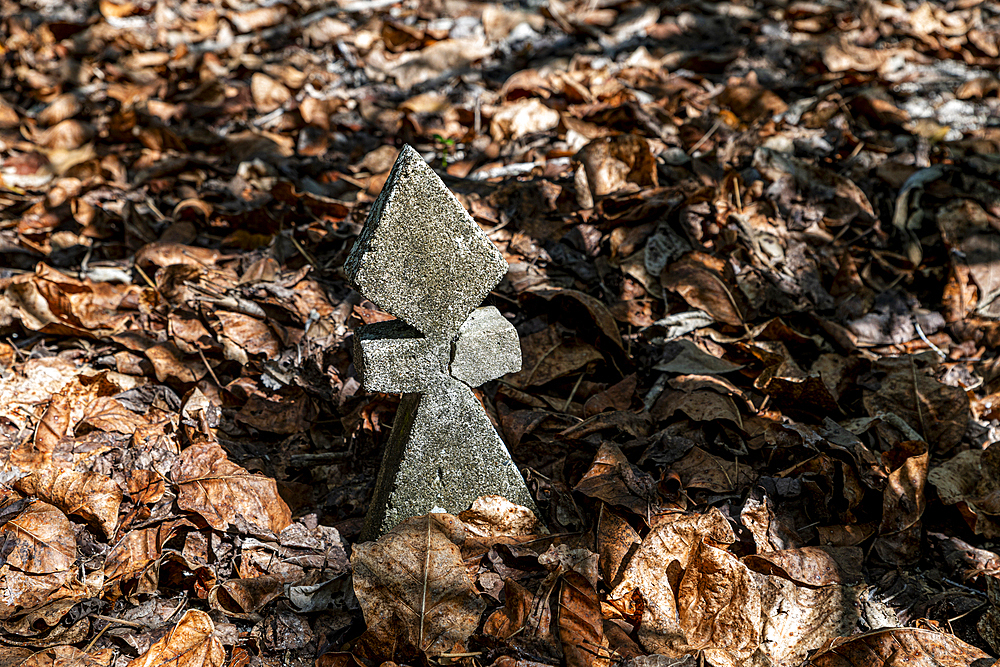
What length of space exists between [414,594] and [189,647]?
0.52 metres

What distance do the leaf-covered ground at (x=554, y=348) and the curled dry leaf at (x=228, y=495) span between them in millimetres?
12

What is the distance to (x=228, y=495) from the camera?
1.92 meters

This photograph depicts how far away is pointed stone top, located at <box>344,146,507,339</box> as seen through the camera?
1.57m

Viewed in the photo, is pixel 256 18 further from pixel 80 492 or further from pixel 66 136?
pixel 80 492

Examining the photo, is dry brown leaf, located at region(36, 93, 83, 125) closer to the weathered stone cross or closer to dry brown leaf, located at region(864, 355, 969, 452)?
the weathered stone cross

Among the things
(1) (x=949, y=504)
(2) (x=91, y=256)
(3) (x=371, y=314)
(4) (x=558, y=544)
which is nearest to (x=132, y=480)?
(3) (x=371, y=314)

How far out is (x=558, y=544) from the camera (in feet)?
5.99

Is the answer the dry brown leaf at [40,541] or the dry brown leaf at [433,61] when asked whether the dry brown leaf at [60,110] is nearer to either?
the dry brown leaf at [433,61]

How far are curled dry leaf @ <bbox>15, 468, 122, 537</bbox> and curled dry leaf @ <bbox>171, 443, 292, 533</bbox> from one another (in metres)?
0.17

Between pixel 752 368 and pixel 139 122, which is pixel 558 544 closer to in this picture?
pixel 752 368

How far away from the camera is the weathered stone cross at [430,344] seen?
5.20 ft

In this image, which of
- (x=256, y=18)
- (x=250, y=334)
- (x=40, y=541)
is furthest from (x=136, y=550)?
(x=256, y=18)

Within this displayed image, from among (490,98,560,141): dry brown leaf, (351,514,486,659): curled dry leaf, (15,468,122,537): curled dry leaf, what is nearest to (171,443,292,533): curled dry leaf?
(15,468,122,537): curled dry leaf

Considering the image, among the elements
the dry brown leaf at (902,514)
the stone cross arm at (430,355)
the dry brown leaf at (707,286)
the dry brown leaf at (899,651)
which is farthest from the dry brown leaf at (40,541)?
the dry brown leaf at (902,514)
